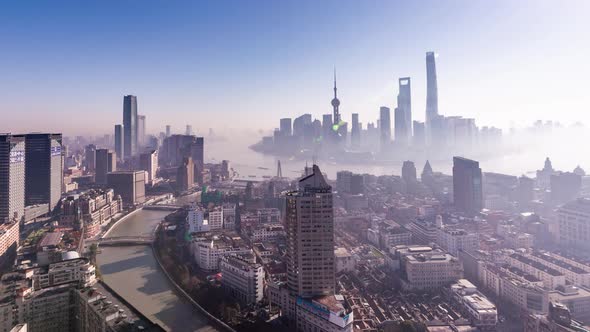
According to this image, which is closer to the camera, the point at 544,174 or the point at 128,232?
the point at 128,232

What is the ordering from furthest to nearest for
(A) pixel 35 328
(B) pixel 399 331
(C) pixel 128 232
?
1. (C) pixel 128 232
2. (B) pixel 399 331
3. (A) pixel 35 328

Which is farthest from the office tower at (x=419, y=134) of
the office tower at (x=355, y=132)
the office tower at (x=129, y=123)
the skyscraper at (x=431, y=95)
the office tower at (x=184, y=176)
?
the office tower at (x=129, y=123)

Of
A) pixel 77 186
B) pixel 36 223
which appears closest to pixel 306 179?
pixel 36 223

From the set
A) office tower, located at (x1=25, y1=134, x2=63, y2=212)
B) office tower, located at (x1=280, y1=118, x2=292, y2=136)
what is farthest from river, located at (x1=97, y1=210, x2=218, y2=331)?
office tower, located at (x1=280, y1=118, x2=292, y2=136)

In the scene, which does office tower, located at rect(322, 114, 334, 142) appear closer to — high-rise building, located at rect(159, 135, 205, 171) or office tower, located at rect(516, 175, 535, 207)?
high-rise building, located at rect(159, 135, 205, 171)

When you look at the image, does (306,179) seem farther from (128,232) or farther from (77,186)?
(77,186)

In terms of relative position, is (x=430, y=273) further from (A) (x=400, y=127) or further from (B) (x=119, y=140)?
(B) (x=119, y=140)
